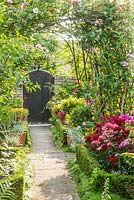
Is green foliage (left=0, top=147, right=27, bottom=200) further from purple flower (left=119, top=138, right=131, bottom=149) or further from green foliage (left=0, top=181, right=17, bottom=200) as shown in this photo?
purple flower (left=119, top=138, right=131, bottom=149)

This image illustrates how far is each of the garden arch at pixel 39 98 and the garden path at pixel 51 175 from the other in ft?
12.5

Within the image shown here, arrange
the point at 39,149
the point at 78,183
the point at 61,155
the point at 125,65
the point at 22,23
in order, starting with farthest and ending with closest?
1. the point at 39,149
2. the point at 61,155
3. the point at 125,65
4. the point at 22,23
5. the point at 78,183

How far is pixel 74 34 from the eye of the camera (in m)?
6.48

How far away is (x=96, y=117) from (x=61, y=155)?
42.3 inches

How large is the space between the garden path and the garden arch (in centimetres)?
381

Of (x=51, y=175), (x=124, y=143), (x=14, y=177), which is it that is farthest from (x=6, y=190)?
(x=51, y=175)

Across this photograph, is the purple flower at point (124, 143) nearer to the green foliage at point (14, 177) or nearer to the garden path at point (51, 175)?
the garden path at point (51, 175)

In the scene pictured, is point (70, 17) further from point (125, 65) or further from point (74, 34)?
point (125, 65)

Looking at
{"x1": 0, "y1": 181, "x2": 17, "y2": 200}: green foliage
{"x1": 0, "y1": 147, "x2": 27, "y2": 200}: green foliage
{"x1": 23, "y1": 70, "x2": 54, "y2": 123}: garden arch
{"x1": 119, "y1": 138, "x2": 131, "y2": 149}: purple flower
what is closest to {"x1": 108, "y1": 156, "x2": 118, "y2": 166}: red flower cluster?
{"x1": 119, "y1": 138, "x2": 131, "y2": 149}: purple flower

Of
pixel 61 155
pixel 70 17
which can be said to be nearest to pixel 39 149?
pixel 61 155

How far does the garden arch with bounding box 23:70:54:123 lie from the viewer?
1150 centimetres

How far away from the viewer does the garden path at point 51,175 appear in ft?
13.5

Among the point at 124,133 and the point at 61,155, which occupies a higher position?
the point at 124,133

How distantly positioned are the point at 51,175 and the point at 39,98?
6829 millimetres
